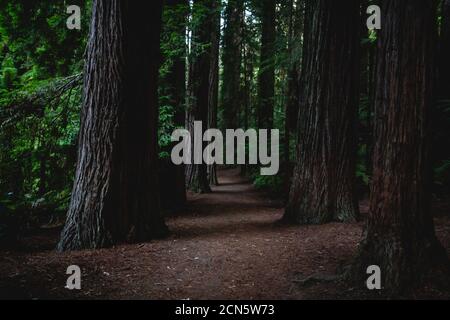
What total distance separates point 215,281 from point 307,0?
6.63 metres

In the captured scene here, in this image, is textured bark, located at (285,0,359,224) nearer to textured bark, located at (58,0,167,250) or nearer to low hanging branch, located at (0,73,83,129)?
textured bark, located at (58,0,167,250)

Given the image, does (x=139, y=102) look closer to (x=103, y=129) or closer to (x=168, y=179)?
(x=103, y=129)

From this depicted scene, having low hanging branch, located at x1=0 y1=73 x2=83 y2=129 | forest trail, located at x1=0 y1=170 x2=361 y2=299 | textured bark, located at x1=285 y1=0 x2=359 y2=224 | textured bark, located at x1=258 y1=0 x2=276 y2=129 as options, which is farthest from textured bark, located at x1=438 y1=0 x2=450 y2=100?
low hanging branch, located at x1=0 y1=73 x2=83 y2=129

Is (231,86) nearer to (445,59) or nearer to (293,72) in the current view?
(293,72)

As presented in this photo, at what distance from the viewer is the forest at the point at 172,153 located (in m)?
3.88

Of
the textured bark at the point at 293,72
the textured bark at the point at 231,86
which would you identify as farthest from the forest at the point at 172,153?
the textured bark at the point at 231,86

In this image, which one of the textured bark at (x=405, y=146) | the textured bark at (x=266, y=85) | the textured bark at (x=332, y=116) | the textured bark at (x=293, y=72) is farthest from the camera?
the textured bark at (x=266, y=85)

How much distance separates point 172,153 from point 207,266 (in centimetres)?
563

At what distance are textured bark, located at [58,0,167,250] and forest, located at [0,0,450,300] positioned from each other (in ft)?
0.08

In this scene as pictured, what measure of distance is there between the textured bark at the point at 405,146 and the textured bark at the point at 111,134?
14.0 ft

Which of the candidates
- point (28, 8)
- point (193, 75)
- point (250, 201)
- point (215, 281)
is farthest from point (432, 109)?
point (193, 75)

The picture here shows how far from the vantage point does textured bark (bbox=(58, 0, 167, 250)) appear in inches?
233

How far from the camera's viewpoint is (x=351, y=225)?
23.1 ft

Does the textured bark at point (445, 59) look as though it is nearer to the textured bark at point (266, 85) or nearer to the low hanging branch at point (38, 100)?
the textured bark at point (266, 85)
